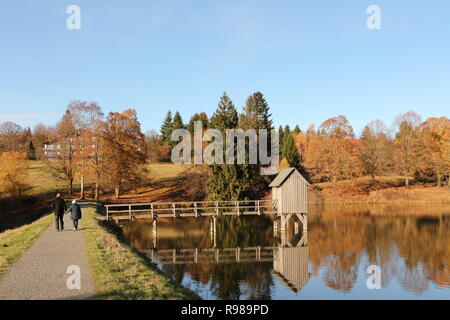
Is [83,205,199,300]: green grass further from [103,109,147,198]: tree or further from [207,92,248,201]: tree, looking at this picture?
[103,109,147,198]: tree

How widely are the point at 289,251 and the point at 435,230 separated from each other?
14.6m

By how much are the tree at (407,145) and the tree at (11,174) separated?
5622 cm

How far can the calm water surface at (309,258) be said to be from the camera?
1592 cm

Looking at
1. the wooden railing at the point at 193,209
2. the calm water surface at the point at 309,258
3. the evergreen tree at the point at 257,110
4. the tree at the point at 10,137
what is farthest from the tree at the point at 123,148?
the tree at the point at 10,137

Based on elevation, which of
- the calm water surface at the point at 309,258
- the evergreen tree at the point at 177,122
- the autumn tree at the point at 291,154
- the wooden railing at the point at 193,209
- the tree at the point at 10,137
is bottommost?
the calm water surface at the point at 309,258

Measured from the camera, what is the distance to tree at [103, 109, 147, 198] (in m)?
47.6

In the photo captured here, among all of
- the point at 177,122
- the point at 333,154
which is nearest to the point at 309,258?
the point at 333,154

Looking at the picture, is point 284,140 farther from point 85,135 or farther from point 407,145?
point 85,135

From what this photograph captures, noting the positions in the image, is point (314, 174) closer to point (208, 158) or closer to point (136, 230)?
point (208, 158)

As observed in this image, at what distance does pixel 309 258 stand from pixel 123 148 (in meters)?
35.0

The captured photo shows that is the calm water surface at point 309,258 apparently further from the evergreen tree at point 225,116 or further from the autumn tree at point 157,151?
the autumn tree at point 157,151

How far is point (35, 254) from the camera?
1511cm
